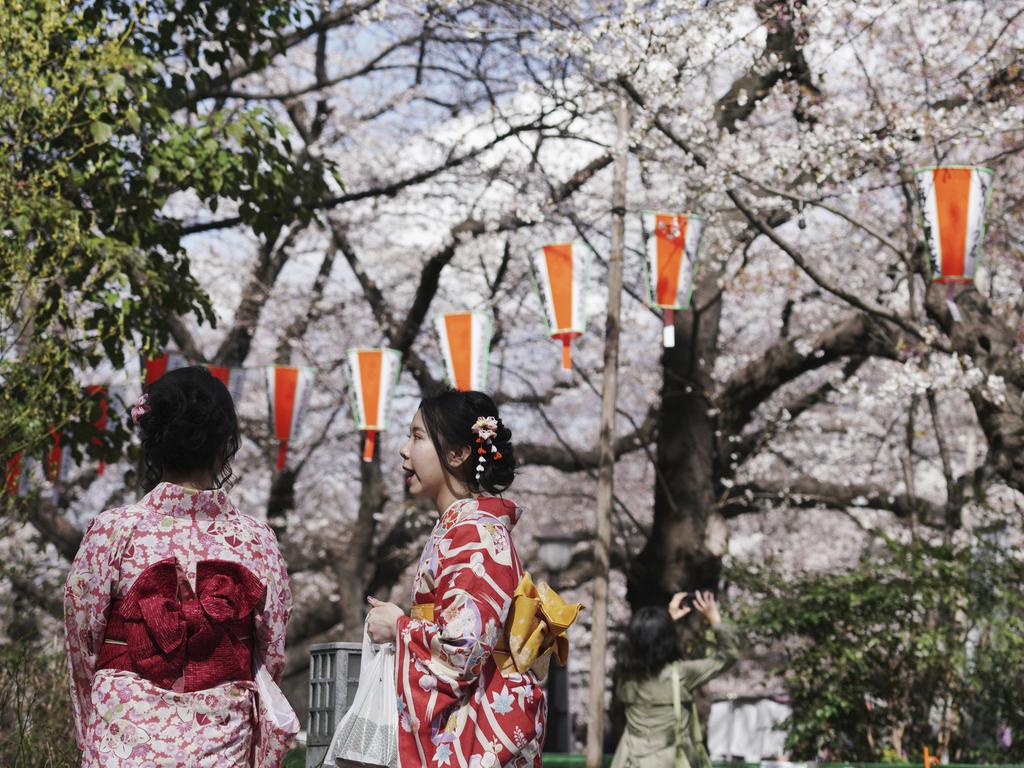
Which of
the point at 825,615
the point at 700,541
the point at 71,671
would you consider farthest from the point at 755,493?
the point at 71,671

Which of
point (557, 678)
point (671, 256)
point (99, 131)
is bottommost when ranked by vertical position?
point (557, 678)

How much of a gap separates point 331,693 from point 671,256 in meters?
Answer: 6.31

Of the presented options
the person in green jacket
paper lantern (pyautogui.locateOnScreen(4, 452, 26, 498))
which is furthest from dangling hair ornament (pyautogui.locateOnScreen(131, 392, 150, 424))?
the person in green jacket

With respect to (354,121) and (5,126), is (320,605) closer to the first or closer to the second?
(354,121)

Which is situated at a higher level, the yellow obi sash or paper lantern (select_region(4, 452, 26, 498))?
paper lantern (select_region(4, 452, 26, 498))

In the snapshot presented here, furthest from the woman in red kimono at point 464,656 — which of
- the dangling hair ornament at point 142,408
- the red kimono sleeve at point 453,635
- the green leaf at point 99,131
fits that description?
the green leaf at point 99,131

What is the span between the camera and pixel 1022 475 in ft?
25.3

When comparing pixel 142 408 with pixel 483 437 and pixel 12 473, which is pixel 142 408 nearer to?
pixel 483 437

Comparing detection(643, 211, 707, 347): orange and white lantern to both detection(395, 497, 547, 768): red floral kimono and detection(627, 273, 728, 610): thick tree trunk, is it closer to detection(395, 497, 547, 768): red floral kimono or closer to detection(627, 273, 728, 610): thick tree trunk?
detection(627, 273, 728, 610): thick tree trunk

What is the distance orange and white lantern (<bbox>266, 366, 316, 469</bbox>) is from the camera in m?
12.2

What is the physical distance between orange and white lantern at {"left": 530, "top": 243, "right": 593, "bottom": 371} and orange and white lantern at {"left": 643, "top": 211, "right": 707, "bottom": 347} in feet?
1.99

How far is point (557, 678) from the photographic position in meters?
13.7

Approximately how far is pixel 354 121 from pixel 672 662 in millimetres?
10758

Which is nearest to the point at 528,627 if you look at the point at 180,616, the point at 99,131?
the point at 180,616
